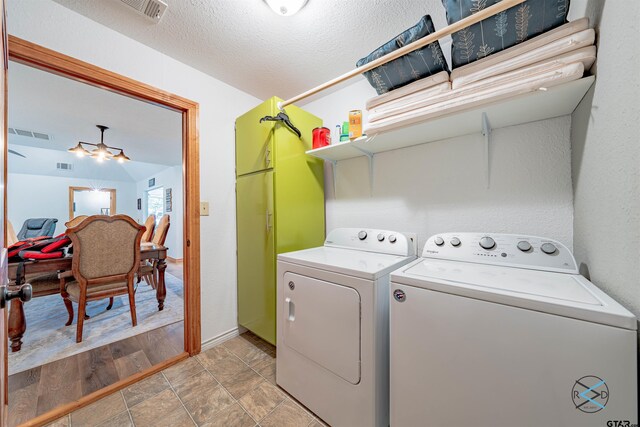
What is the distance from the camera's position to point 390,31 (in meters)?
1.47

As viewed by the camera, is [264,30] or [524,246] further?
[264,30]

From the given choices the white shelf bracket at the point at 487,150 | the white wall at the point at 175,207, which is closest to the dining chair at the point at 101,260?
the white shelf bracket at the point at 487,150

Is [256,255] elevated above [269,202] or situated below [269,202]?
below

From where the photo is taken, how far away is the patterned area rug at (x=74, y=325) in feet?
5.89

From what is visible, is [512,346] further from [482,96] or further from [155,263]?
[155,263]

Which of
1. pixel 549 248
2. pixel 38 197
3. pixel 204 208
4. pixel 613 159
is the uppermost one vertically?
pixel 38 197

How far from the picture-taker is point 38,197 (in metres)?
5.79

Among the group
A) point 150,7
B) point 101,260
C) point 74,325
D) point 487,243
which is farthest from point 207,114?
point 74,325

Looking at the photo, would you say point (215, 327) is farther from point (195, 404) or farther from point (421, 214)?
point (421, 214)

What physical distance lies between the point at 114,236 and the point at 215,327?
135cm

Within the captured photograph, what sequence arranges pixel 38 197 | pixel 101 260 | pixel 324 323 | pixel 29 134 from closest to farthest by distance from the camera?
pixel 324 323
pixel 101 260
pixel 29 134
pixel 38 197

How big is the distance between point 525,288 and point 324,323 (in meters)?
0.85

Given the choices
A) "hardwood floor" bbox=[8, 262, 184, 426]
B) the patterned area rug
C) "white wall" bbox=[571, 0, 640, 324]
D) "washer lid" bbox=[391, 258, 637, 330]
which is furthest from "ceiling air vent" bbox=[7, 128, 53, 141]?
"white wall" bbox=[571, 0, 640, 324]

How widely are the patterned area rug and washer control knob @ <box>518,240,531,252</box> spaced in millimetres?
3008
